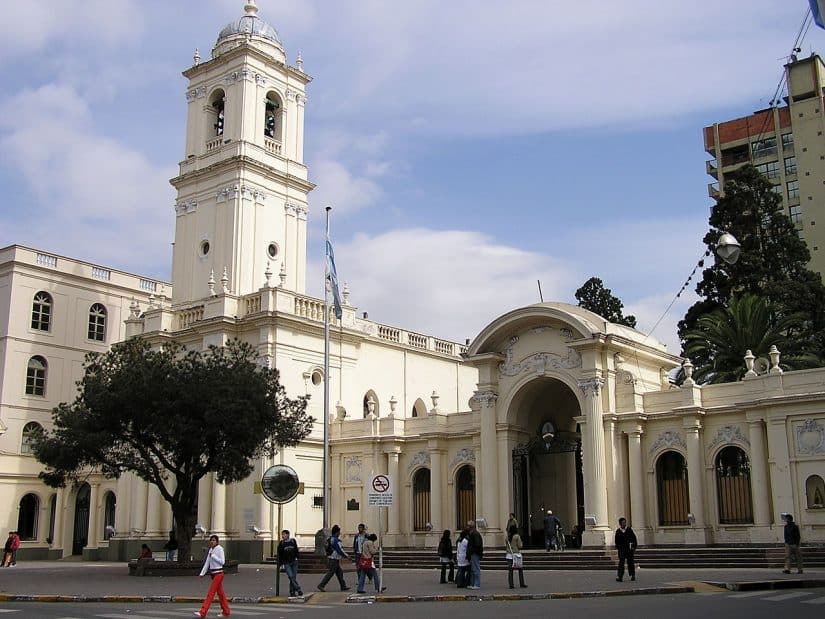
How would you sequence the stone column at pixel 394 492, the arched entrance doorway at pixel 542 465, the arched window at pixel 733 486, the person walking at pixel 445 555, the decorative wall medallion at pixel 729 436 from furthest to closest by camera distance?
the stone column at pixel 394 492 < the arched entrance doorway at pixel 542 465 < the decorative wall medallion at pixel 729 436 < the arched window at pixel 733 486 < the person walking at pixel 445 555

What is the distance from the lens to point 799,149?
236 feet

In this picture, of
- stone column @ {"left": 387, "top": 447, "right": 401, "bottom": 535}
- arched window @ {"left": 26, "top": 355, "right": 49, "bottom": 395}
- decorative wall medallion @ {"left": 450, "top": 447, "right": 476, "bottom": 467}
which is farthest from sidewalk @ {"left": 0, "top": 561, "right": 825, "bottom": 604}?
arched window @ {"left": 26, "top": 355, "right": 49, "bottom": 395}

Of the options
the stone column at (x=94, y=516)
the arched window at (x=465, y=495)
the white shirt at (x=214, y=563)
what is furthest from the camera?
the stone column at (x=94, y=516)

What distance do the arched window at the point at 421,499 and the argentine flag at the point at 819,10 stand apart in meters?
29.4

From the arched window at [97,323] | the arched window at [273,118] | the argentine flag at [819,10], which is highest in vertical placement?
the arched window at [273,118]

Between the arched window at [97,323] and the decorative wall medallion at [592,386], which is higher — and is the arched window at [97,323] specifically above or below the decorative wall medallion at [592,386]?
above

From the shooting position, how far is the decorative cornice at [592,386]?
3306 centimetres

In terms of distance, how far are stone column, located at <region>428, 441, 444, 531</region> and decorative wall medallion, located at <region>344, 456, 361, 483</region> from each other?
3.88m

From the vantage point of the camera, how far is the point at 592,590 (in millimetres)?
21281

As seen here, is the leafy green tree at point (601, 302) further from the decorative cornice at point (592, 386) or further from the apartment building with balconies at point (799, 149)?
the apartment building with balconies at point (799, 149)

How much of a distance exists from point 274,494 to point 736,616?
1134cm

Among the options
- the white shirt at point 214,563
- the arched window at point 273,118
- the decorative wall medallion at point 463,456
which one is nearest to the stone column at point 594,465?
the decorative wall medallion at point 463,456

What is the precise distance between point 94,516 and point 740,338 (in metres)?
32.2

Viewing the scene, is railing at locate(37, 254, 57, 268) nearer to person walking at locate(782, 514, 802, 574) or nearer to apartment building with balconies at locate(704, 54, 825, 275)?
person walking at locate(782, 514, 802, 574)
